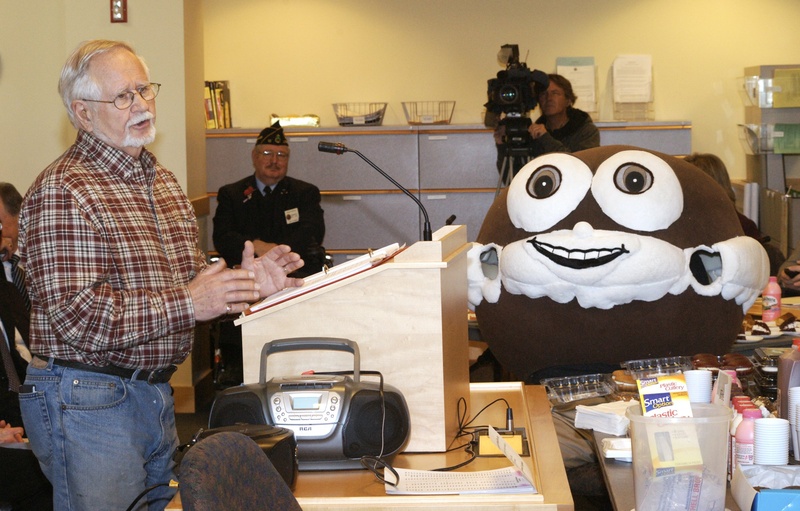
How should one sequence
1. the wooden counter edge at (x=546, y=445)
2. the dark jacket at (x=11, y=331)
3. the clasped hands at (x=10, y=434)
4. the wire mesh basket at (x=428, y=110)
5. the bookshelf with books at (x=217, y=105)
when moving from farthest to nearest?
the wire mesh basket at (x=428, y=110) → the bookshelf with books at (x=217, y=105) → the dark jacket at (x=11, y=331) → the clasped hands at (x=10, y=434) → the wooden counter edge at (x=546, y=445)

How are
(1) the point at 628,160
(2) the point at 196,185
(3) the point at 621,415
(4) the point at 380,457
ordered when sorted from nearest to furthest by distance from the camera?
(4) the point at 380,457 → (3) the point at 621,415 → (1) the point at 628,160 → (2) the point at 196,185

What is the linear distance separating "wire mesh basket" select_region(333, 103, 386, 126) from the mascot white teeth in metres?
2.92

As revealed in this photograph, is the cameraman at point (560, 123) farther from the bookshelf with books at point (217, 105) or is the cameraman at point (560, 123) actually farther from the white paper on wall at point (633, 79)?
the bookshelf with books at point (217, 105)

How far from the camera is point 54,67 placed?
423 centimetres

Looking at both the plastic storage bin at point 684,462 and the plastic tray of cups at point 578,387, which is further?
the plastic tray of cups at point 578,387

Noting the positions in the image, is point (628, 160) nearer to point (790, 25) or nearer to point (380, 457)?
point (380, 457)

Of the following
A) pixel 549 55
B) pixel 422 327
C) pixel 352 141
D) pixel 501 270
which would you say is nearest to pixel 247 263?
pixel 422 327

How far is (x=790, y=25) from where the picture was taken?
240 inches

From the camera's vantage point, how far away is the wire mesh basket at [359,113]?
226 inches

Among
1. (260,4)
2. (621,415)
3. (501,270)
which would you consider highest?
(260,4)

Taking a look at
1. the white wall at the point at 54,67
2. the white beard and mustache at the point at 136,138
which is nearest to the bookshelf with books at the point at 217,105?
the white wall at the point at 54,67

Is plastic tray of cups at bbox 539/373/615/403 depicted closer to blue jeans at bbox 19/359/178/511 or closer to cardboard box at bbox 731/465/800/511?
cardboard box at bbox 731/465/800/511

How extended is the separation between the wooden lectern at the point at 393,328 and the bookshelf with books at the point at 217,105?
4301 millimetres

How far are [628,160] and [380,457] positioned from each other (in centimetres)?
147
